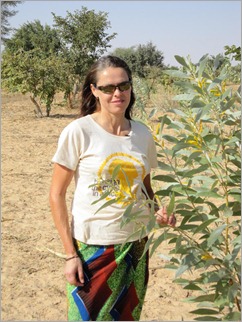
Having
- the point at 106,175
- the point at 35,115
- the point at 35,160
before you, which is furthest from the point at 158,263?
the point at 35,115

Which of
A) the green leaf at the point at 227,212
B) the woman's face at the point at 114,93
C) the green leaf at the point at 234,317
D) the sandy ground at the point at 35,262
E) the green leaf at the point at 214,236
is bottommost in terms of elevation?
the sandy ground at the point at 35,262

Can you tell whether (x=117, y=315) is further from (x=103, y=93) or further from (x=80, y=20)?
(x=80, y=20)

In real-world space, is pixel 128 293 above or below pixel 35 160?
above

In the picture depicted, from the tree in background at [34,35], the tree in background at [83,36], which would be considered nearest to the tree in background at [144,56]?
the tree in background at [34,35]

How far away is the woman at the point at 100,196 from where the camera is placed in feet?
5.16

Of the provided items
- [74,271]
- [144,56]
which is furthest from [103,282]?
[144,56]

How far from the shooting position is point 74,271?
1.60 meters

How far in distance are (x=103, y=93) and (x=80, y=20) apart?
15.5 m

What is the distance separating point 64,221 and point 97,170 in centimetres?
21

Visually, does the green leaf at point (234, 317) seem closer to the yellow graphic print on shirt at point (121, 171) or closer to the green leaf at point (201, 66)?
the yellow graphic print on shirt at point (121, 171)

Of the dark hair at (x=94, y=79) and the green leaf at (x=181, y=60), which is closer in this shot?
the green leaf at (x=181, y=60)

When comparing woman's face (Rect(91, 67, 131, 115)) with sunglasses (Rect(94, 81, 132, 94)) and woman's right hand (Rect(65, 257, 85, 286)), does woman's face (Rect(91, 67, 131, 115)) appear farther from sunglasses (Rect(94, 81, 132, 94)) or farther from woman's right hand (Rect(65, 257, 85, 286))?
woman's right hand (Rect(65, 257, 85, 286))

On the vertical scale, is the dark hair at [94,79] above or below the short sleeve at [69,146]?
above

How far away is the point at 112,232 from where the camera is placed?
5.21 ft
